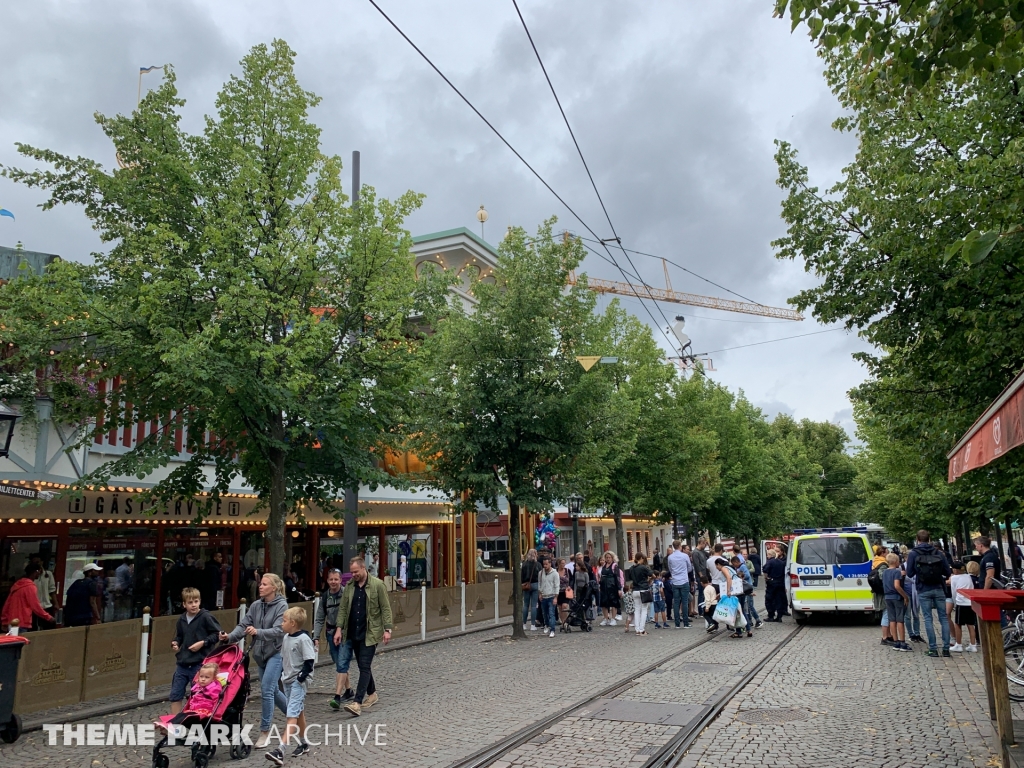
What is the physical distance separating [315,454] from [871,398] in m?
9.94

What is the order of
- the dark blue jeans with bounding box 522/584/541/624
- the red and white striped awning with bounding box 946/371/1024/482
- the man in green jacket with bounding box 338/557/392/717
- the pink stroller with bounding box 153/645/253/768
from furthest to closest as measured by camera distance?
the dark blue jeans with bounding box 522/584/541/624 → the man in green jacket with bounding box 338/557/392/717 → the pink stroller with bounding box 153/645/253/768 → the red and white striped awning with bounding box 946/371/1024/482

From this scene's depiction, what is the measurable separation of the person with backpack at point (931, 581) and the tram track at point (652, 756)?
2792 mm

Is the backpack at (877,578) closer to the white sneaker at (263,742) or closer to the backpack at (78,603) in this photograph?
the white sneaker at (263,742)

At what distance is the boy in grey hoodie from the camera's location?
7.17 metres

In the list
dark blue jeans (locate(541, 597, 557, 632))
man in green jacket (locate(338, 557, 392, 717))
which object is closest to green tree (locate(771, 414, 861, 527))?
dark blue jeans (locate(541, 597, 557, 632))

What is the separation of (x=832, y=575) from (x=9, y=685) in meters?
15.3

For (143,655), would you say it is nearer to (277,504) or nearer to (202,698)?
(277,504)

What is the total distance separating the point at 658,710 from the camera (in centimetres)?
842

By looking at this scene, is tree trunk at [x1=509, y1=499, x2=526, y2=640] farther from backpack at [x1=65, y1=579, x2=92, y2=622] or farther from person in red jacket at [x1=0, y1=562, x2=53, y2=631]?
person in red jacket at [x1=0, y1=562, x2=53, y2=631]

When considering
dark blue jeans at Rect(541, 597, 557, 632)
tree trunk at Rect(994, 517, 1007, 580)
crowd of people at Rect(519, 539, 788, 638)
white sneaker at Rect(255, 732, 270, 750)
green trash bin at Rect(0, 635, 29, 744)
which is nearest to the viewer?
white sneaker at Rect(255, 732, 270, 750)

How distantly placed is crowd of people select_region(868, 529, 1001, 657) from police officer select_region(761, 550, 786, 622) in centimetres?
514

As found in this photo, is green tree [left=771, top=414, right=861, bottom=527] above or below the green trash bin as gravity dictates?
above

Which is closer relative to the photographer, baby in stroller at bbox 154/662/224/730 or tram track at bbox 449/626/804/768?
tram track at bbox 449/626/804/768

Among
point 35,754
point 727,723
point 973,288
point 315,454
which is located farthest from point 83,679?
point 973,288
